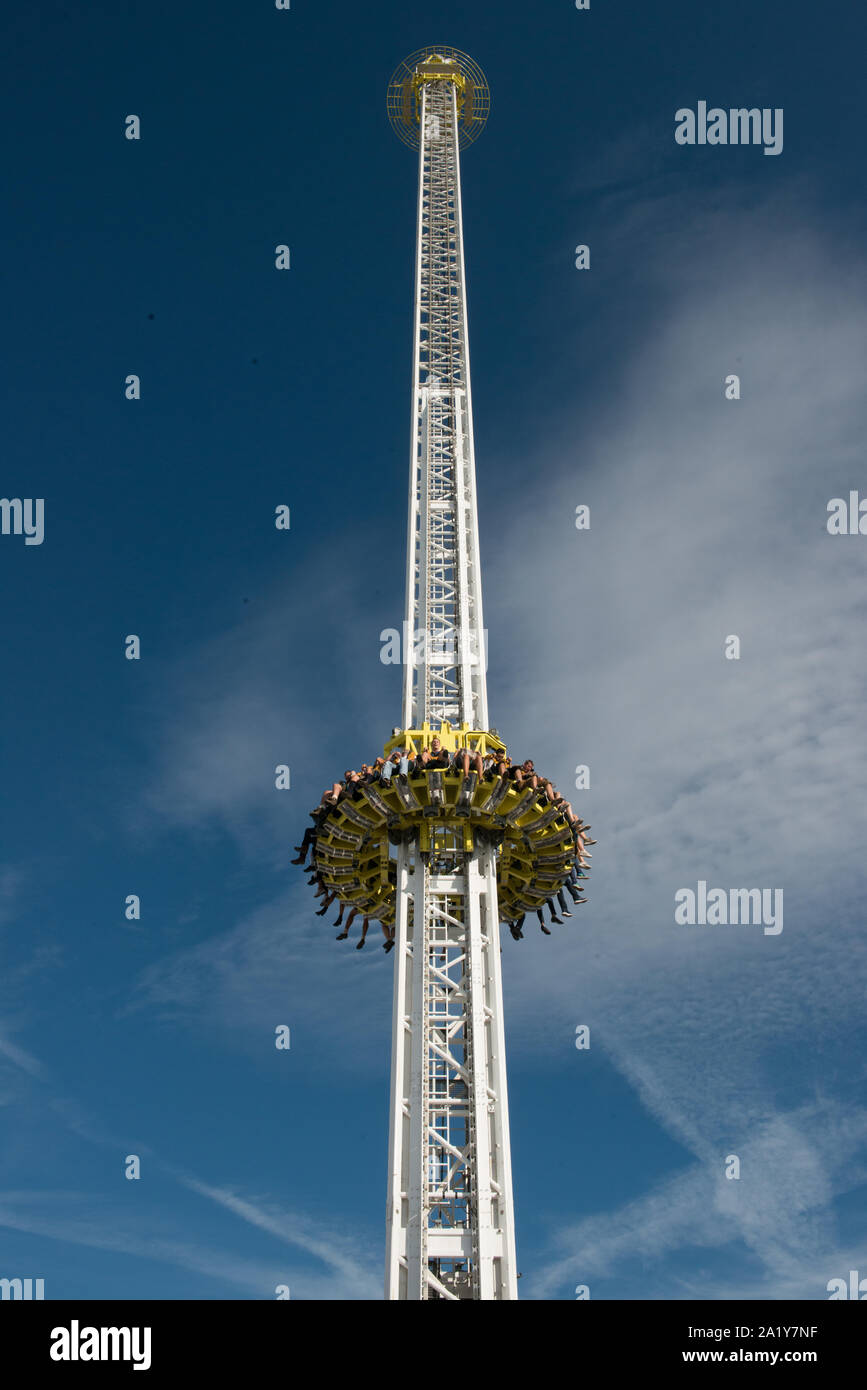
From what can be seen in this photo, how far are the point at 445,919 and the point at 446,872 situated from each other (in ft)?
9.21

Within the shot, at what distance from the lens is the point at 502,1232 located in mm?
55188

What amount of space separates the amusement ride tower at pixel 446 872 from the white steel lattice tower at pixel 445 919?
0.30 feet

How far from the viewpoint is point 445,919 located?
64750mm

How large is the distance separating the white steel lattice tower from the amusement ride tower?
0.09 meters

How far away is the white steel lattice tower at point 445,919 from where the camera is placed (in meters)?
55.2

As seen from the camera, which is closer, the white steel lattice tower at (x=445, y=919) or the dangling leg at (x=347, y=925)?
the white steel lattice tower at (x=445, y=919)

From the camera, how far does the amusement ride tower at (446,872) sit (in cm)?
5566

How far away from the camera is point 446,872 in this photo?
218ft
